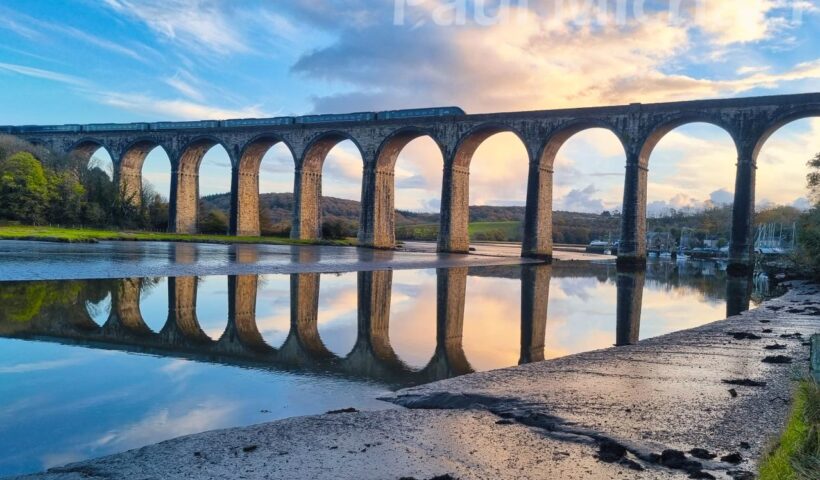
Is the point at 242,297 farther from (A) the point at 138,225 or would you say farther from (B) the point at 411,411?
(A) the point at 138,225

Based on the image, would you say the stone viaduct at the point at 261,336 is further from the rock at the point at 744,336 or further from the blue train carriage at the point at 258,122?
the blue train carriage at the point at 258,122

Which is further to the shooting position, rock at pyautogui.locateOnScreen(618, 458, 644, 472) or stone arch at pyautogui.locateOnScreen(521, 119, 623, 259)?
stone arch at pyautogui.locateOnScreen(521, 119, 623, 259)

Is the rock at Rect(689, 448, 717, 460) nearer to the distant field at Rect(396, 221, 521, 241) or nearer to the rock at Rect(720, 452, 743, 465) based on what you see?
the rock at Rect(720, 452, 743, 465)

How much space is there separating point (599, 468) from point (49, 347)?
30.3ft

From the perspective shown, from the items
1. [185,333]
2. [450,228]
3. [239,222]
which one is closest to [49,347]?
[185,333]

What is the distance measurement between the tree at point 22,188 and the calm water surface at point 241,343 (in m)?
37.1

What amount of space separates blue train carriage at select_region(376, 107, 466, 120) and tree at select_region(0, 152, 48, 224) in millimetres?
30078

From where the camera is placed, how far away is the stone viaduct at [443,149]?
35656 mm

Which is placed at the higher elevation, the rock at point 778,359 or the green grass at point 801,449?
the green grass at point 801,449

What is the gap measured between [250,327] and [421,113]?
37850mm

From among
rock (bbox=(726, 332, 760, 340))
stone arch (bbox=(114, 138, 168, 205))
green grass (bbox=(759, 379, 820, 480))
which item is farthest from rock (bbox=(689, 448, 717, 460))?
stone arch (bbox=(114, 138, 168, 205))

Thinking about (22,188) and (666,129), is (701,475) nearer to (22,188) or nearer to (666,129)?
(666,129)

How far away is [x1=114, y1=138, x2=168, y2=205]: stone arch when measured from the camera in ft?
200

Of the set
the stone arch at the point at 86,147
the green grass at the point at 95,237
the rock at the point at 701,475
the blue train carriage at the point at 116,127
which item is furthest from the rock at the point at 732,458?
the stone arch at the point at 86,147
